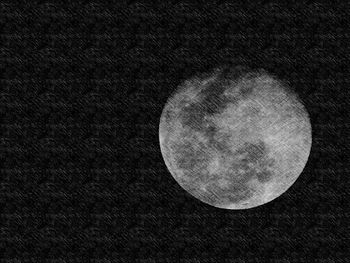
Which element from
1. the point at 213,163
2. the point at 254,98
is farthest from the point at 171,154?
the point at 254,98

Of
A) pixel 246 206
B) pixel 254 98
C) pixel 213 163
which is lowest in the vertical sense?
pixel 246 206

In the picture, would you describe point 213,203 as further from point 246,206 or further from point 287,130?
point 287,130

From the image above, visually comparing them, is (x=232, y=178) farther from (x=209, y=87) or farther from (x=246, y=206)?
(x=209, y=87)

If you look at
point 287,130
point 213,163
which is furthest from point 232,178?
point 287,130

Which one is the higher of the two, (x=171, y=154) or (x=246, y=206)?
(x=171, y=154)

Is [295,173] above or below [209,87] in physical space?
below
